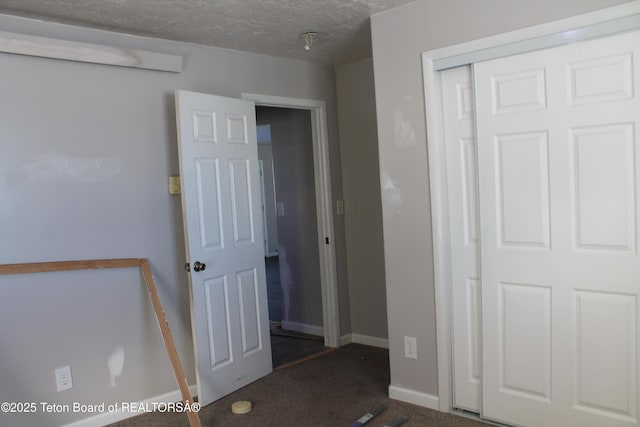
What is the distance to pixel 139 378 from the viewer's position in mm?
2963

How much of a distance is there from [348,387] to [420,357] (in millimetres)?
602

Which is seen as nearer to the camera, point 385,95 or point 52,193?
point 52,193

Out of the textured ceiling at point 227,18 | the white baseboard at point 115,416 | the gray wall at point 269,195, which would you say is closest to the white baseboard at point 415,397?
the white baseboard at point 115,416

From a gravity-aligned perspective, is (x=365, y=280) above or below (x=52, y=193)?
below

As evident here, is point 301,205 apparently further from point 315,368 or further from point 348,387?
point 348,387

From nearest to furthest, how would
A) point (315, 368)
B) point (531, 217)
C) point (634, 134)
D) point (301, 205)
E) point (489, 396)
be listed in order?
point (634, 134) < point (531, 217) < point (489, 396) < point (315, 368) < point (301, 205)

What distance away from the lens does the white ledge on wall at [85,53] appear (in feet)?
8.18

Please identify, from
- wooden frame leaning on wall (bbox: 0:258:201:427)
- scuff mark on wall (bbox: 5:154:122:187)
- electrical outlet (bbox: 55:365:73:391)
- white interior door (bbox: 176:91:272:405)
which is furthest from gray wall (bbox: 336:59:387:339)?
electrical outlet (bbox: 55:365:73:391)

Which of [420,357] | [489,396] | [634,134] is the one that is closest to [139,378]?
[420,357]

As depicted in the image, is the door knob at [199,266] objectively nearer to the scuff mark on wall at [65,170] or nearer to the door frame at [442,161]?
the scuff mark on wall at [65,170]

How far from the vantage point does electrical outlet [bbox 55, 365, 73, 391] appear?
104 inches

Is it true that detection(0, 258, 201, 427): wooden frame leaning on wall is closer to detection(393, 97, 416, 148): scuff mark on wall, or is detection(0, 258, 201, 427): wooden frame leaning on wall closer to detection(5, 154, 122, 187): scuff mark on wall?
detection(5, 154, 122, 187): scuff mark on wall

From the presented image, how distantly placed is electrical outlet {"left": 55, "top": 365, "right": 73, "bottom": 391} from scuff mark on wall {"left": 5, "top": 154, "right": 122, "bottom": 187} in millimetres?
1032

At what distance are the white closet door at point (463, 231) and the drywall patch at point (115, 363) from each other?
6.40 ft
